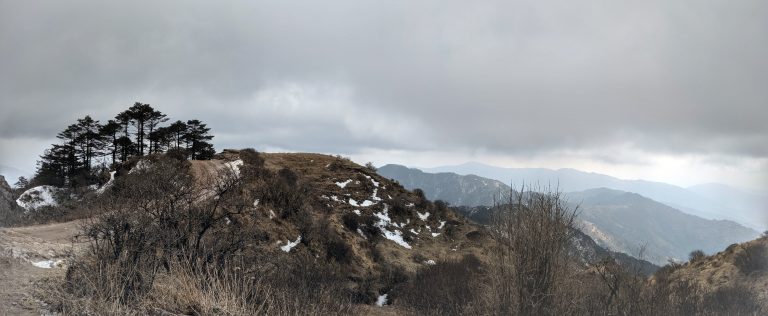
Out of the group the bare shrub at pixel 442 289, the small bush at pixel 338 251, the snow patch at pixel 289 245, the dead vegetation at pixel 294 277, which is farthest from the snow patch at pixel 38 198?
the bare shrub at pixel 442 289

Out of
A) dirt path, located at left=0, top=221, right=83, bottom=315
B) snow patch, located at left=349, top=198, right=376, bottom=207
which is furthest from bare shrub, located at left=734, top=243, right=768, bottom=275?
dirt path, located at left=0, top=221, right=83, bottom=315

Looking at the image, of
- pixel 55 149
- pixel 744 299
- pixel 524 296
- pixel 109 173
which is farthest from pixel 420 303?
pixel 55 149

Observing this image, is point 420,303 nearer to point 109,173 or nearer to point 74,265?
point 74,265

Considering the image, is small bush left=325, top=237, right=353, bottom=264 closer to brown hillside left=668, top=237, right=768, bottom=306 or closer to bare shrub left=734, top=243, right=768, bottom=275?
brown hillside left=668, top=237, right=768, bottom=306

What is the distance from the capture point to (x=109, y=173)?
35.4 m

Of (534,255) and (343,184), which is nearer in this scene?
(534,255)

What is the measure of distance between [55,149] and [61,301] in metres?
54.4

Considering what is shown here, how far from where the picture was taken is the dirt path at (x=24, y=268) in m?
7.49

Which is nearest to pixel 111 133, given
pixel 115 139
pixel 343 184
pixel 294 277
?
pixel 115 139

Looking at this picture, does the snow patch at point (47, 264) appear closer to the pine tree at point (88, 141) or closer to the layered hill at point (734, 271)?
the layered hill at point (734, 271)

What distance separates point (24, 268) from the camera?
34.6 ft

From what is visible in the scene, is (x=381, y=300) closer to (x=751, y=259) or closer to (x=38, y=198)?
(x=751, y=259)

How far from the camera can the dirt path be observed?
24.6ft

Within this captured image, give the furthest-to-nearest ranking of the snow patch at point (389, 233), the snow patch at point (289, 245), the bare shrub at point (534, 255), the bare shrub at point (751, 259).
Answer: the snow patch at point (389, 233)
the snow patch at point (289, 245)
the bare shrub at point (751, 259)
the bare shrub at point (534, 255)
